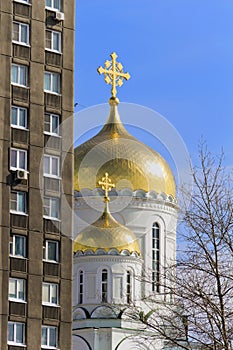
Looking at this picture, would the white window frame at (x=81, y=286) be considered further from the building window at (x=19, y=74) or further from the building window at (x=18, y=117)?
the building window at (x=19, y=74)

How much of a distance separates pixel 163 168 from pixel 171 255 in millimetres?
5294

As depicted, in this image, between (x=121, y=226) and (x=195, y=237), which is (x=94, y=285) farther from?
(x=195, y=237)

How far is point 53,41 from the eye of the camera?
54.0 metres


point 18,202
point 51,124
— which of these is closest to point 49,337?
point 18,202

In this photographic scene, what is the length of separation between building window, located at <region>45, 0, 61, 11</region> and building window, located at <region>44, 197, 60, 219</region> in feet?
25.8

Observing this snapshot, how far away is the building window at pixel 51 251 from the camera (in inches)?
2031

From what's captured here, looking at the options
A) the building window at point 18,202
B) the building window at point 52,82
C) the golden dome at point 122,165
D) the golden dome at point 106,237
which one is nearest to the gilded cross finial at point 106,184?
the golden dome at point 106,237

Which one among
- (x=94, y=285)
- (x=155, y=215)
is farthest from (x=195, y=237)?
(x=155, y=215)

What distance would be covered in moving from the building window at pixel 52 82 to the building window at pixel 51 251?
6110 mm

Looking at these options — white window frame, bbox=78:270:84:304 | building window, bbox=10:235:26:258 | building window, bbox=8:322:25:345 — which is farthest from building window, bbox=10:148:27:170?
white window frame, bbox=78:270:84:304

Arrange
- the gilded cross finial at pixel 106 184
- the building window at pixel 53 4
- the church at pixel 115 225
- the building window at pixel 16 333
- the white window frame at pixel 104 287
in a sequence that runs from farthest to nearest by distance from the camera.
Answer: the gilded cross finial at pixel 106 184 < the church at pixel 115 225 < the white window frame at pixel 104 287 < the building window at pixel 53 4 < the building window at pixel 16 333

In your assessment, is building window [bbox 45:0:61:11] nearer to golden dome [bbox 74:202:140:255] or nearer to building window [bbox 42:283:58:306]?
building window [bbox 42:283:58:306]

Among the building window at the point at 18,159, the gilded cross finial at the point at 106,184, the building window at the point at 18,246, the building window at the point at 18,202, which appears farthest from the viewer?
the gilded cross finial at the point at 106,184

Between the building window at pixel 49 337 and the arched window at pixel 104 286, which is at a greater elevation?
A: the arched window at pixel 104 286
